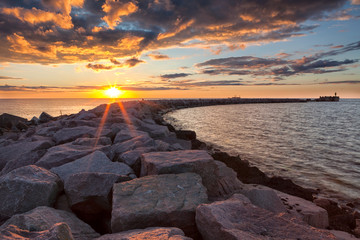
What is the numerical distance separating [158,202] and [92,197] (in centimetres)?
113

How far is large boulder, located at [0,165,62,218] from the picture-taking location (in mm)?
3068

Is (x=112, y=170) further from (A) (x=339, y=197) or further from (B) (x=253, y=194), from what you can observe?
(A) (x=339, y=197)

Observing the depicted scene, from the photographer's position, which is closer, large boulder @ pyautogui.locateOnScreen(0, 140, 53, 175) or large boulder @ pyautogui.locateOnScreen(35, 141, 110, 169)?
large boulder @ pyautogui.locateOnScreen(35, 141, 110, 169)

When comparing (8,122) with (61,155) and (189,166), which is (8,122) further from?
(189,166)

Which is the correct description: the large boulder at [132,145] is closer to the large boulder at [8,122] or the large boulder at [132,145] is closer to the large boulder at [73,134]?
the large boulder at [73,134]

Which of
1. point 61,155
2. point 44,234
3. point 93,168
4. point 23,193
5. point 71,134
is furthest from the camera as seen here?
point 71,134

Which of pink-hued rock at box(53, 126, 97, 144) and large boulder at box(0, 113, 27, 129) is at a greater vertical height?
pink-hued rock at box(53, 126, 97, 144)

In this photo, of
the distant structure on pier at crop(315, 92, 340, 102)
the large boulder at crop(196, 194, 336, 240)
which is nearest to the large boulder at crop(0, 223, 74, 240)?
the large boulder at crop(196, 194, 336, 240)

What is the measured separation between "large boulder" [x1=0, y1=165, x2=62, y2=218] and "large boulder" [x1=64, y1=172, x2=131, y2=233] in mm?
281

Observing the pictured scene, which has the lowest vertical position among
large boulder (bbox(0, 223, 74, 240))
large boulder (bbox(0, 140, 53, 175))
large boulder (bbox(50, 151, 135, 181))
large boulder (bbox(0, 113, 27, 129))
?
large boulder (bbox(0, 113, 27, 129))

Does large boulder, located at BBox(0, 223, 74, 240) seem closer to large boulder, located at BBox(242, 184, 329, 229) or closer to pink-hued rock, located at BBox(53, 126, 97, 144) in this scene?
large boulder, located at BBox(242, 184, 329, 229)

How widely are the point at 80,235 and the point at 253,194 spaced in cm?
292

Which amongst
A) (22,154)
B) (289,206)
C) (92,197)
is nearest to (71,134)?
(22,154)

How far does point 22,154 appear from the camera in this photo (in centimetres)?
526
